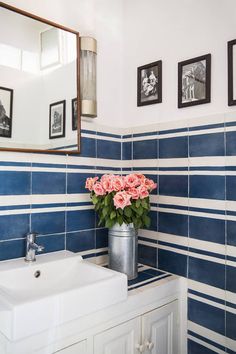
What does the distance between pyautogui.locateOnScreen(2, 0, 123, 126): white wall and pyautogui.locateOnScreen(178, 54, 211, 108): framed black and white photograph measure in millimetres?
472

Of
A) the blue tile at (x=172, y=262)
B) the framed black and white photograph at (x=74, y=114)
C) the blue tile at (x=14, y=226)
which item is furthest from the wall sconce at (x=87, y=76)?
the blue tile at (x=172, y=262)

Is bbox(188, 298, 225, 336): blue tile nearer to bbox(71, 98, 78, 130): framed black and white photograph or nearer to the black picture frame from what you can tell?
the black picture frame

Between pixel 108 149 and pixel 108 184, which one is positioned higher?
pixel 108 149

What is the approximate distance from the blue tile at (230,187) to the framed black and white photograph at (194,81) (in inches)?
16.2

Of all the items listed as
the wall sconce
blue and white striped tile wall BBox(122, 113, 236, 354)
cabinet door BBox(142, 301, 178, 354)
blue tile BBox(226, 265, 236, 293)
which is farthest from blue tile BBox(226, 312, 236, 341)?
the wall sconce

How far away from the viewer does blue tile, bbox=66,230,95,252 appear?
170cm

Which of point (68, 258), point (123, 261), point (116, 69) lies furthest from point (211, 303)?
point (116, 69)

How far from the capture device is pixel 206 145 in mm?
1527

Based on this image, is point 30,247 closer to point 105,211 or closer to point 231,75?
point 105,211

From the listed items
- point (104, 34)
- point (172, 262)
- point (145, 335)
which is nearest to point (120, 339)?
point (145, 335)

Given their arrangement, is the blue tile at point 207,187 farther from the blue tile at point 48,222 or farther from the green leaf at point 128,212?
the blue tile at point 48,222

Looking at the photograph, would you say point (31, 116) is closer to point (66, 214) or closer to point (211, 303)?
point (66, 214)

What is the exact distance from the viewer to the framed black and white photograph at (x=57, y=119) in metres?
1.60

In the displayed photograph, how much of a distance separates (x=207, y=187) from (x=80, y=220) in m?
0.73
